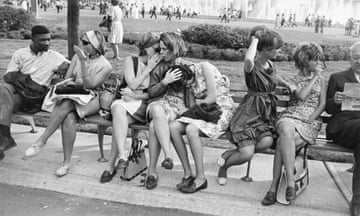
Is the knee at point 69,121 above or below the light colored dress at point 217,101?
below

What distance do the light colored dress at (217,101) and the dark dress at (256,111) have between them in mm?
108

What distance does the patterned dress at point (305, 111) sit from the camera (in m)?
4.42

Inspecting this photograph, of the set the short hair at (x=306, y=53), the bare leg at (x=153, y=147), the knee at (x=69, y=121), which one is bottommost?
the bare leg at (x=153, y=147)

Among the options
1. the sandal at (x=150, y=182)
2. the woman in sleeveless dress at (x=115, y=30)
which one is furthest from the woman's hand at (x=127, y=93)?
the woman in sleeveless dress at (x=115, y=30)

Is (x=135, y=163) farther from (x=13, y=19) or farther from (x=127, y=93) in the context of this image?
(x=13, y=19)

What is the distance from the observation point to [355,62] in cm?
448

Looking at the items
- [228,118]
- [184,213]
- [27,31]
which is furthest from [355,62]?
[27,31]

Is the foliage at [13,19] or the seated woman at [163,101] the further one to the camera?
the foliage at [13,19]

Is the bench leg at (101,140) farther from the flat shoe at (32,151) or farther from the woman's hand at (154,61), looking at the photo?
the woman's hand at (154,61)

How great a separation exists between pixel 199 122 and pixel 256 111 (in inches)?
20.2

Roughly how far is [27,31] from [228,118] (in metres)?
15.7

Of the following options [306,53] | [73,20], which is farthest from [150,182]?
[73,20]

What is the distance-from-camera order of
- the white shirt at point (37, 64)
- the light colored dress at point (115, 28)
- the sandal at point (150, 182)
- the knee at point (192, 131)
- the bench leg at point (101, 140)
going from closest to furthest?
the knee at point (192, 131) < the sandal at point (150, 182) < the bench leg at point (101, 140) < the white shirt at point (37, 64) < the light colored dress at point (115, 28)

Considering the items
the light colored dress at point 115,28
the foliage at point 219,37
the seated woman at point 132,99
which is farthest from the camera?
the foliage at point 219,37
